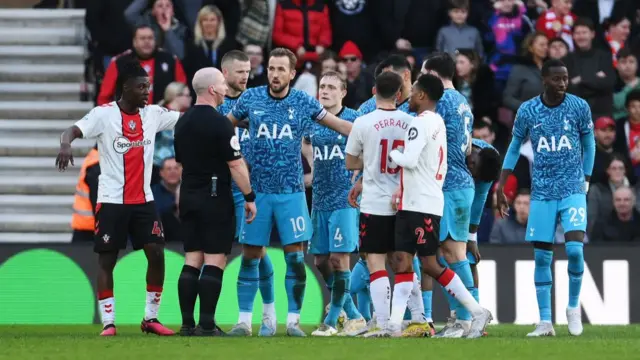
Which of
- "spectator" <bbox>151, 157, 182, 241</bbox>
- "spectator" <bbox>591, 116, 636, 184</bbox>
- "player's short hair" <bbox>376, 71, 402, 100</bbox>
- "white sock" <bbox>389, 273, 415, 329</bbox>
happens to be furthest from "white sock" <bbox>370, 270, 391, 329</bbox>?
"spectator" <bbox>591, 116, 636, 184</bbox>

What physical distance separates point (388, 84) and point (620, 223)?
631cm

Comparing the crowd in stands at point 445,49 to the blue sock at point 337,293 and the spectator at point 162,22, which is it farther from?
the blue sock at point 337,293

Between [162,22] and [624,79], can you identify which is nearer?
[162,22]

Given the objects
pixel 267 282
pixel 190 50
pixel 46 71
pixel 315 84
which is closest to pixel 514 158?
pixel 267 282

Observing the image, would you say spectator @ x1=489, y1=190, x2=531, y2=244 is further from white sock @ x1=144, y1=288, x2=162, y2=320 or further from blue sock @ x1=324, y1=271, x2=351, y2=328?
white sock @ x1=144, y1=288, x2=162, y2=320

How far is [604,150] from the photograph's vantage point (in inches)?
746

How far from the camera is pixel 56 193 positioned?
787 inches

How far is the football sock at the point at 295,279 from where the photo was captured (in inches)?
536

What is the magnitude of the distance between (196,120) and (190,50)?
695cm

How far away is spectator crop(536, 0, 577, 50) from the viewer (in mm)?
20500

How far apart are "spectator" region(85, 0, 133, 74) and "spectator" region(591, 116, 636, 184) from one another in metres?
6.17

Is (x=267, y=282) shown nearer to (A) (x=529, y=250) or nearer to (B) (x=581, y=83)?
(A) (x=529, y=250)

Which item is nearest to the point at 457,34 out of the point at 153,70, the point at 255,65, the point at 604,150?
the point at 604,150

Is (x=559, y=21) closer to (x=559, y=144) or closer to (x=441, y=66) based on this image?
(x=559, y=144)
